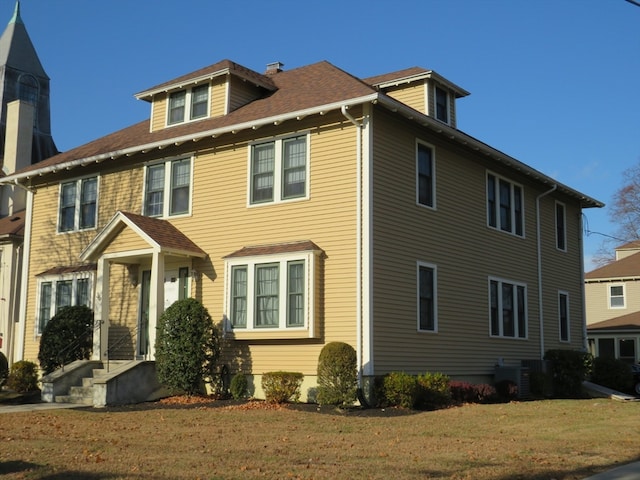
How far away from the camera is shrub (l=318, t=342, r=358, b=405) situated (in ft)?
52.6

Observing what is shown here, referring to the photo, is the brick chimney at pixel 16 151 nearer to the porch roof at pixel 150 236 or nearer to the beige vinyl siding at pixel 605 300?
the porch roof at pixel 150 236

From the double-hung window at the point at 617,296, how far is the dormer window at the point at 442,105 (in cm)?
2445

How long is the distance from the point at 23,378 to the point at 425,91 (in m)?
13.7

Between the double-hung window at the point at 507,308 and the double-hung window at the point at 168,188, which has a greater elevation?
the double-hung window at the point at 168,188

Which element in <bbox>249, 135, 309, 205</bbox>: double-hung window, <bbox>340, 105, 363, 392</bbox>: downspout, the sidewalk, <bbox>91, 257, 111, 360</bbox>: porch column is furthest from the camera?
<bbox>91, 257, 111, 360</bbox>: porch column

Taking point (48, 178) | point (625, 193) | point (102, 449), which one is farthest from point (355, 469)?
point (625, 193)

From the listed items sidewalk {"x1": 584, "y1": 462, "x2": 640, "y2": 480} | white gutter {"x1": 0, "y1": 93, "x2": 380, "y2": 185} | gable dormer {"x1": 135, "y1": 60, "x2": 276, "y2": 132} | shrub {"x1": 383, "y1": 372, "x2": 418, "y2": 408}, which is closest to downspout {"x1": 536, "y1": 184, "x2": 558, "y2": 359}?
shrub {"x1": 383, "y1": 372, "x2": 418, "y2": 408}

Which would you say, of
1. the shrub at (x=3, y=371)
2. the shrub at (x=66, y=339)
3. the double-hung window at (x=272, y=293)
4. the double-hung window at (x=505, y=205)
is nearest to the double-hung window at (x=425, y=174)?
the double-hung window at (x=505, y=205)

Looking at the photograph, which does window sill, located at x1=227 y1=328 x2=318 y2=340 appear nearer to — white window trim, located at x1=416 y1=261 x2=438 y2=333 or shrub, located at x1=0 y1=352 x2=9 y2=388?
white window trim, located at x1=416 y1=261 x2=438 y2=333

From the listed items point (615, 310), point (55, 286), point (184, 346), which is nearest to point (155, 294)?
point (184, 346)

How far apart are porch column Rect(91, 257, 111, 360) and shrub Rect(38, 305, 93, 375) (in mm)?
206

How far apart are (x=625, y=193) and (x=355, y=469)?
48.9 metres

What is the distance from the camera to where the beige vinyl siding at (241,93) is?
21188 millimetres

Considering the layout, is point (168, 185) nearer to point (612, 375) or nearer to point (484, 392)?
point (484, 392)
